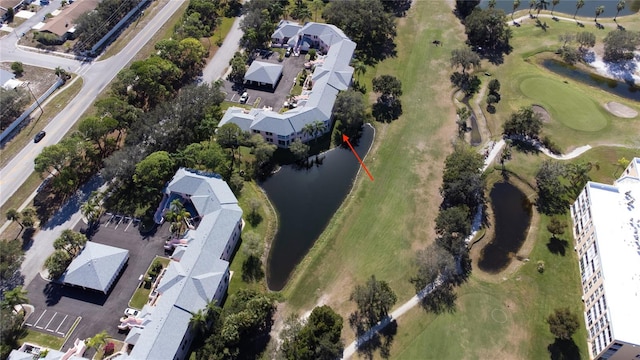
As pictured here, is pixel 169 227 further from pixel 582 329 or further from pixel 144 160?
pixel 582 329

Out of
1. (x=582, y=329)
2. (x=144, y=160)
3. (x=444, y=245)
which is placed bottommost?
(x=582, y=329)

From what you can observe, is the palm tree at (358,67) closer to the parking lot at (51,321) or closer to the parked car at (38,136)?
the parked car at (38,136)

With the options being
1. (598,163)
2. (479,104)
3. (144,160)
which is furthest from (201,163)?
(598,163)

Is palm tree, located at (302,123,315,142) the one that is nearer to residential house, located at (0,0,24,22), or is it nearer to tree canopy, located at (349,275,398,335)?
tree canopy, located at (349,275,398,335)

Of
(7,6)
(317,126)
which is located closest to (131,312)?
(317,126)

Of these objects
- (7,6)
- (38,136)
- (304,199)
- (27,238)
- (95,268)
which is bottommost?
(304,199)

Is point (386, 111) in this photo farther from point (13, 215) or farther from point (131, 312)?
point (13, 215)
